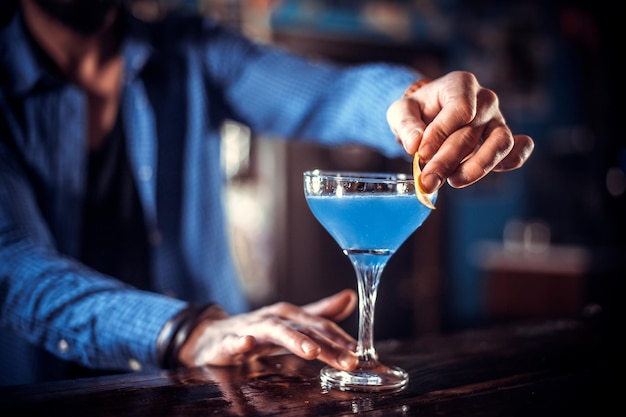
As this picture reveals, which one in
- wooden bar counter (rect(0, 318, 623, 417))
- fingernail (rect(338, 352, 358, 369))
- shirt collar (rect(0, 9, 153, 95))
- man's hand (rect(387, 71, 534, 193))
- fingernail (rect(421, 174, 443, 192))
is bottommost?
wooden bar counter (rect(0, 318, 623, 417))

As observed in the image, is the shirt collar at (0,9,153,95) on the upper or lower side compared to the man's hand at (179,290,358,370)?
upper

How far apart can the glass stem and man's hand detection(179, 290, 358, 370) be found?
0.09 ft

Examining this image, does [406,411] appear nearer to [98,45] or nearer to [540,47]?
[98,45]

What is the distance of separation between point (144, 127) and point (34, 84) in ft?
1.08

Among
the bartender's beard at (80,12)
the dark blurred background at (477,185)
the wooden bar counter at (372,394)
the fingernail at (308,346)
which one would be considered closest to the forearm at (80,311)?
the wooden bar counter at (372,394)

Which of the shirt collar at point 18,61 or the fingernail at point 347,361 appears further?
the shirt collar at point 18,61

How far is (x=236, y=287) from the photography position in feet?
7.23

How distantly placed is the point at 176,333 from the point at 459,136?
63cm

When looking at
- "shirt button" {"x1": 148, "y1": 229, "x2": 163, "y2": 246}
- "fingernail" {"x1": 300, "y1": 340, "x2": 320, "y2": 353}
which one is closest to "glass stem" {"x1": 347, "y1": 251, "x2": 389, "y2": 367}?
"fingernail" {"x1": 300, "y1": 340, "x2": 320, "y2": 353}

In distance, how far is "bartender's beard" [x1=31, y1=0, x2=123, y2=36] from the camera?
5.98 feet

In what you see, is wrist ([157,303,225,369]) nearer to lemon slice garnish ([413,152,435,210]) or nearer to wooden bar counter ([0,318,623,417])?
wooden bar counter ([0,318,623,417])

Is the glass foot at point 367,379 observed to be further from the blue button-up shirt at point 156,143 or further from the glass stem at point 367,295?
the blue button-up shirt at point 156,143

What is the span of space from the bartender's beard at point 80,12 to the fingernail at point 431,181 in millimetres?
1307

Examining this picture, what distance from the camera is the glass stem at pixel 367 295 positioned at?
41.9 inches
